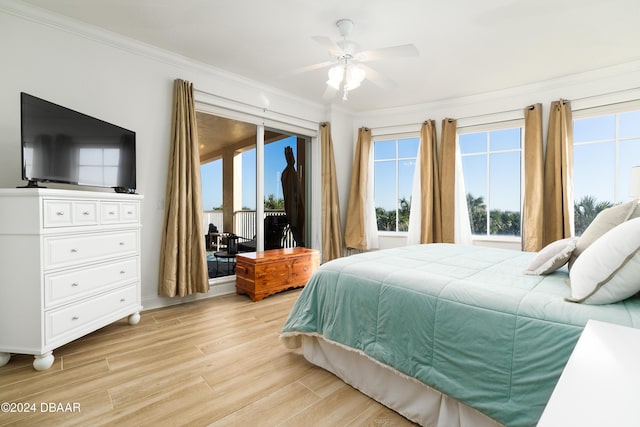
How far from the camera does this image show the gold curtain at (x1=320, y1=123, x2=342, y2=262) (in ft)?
15.6

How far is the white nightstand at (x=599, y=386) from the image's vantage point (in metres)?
0.41

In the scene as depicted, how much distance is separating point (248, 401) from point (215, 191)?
8.84 feet

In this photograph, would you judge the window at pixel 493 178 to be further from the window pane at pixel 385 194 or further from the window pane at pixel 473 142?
the window pane at pixel 385 194

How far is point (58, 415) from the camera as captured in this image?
1539mm

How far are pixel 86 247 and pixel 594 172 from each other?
542cm

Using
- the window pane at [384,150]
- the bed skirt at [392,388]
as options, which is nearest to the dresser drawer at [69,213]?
the bed skirt at [392,388]

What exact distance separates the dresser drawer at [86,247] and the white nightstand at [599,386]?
263 cm

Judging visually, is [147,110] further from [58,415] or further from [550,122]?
[550,122]

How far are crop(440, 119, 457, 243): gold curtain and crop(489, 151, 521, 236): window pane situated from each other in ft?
1.81

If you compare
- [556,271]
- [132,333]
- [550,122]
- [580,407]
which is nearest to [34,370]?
[132,333]

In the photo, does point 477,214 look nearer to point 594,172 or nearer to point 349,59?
point 594,172

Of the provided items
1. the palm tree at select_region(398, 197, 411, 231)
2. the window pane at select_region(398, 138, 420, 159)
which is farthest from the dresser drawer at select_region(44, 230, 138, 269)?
the window pane at select_region(398, 138, 420, 159)

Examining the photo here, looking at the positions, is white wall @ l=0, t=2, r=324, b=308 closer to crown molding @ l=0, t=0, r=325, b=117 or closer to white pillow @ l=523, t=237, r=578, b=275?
crown molding @ l=0, t=0, r=325, b=117

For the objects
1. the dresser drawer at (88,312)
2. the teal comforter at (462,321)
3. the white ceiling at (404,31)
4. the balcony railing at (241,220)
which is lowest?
the dresser drawer at (88,312)
